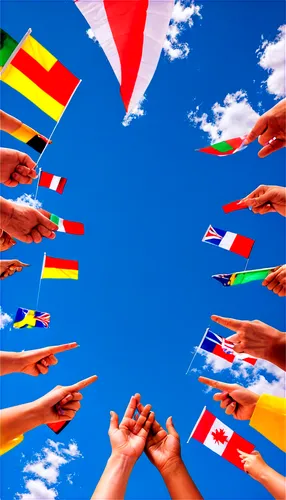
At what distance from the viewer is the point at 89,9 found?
5949 millimetres

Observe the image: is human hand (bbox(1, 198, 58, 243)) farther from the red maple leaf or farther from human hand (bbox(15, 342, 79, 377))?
the red maple leaf

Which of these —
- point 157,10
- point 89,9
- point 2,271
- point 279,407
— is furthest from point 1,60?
point 279,407

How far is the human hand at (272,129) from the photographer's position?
5387mm

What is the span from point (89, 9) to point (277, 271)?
5504 millimetres

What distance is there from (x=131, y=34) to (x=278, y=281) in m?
5.02

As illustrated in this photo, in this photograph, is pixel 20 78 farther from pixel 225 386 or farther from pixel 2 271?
pixel 225 386

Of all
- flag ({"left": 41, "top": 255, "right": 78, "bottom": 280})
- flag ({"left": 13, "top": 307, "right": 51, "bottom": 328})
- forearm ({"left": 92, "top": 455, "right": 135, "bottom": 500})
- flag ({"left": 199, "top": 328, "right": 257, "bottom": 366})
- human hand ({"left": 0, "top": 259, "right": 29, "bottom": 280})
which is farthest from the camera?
flag ({"left": 13, "top": 307, "right": 51, "bottom": 328})

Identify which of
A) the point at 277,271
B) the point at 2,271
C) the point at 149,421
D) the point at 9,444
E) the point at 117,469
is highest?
the point at 277,271

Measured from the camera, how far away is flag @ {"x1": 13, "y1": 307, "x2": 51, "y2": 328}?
9.88m

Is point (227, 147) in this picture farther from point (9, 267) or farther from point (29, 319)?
point (29, 319)

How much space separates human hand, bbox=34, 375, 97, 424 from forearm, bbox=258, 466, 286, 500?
311 centimetres

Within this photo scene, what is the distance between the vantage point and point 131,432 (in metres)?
6.34

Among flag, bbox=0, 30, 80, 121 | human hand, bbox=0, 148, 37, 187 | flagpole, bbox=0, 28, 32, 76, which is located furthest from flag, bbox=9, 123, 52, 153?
flagpole, bbox=0, 28, 32, 76

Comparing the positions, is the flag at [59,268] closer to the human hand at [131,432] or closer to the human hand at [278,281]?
the human hand at [131,432]
